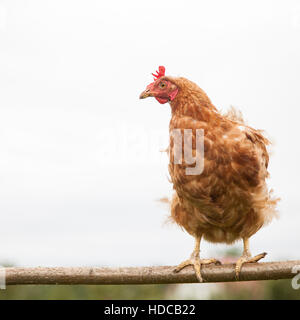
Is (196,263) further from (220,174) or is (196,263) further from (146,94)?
(146,94)

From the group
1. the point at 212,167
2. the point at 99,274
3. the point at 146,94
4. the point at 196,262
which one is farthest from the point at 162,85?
the point at 99,274

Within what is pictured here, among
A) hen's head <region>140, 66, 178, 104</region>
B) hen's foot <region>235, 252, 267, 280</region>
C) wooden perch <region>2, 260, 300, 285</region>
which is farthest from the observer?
hen's head <region>140, 66, 178, 104</region>

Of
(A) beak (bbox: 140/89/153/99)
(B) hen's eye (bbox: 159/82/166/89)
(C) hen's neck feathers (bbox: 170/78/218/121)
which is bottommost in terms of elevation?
(C) hen's neck feathers (bbox: 170/78/218/121)

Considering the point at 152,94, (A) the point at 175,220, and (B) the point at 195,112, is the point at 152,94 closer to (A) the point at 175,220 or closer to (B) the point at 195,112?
(B) the point at 195,112

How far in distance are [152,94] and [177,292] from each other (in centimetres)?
2356

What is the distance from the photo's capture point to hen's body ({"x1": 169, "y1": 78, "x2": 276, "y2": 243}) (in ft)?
12.1

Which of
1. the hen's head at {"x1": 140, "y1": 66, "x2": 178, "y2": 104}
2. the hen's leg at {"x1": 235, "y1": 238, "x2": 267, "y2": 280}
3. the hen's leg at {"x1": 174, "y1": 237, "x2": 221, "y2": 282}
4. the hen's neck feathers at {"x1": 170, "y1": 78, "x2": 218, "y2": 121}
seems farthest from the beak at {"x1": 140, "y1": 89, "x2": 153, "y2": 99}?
the hen's leg at {"x1": 235, "y1": 238, "x2": 267, "y2": 280}

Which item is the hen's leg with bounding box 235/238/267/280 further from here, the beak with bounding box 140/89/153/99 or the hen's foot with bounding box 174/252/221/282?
the beak with bounding box 140/89/153/99

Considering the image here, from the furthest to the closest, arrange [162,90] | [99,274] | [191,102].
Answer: [162,90]
[191,102]
[99,274]

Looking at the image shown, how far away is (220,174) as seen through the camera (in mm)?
3672

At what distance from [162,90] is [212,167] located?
0.75 metres

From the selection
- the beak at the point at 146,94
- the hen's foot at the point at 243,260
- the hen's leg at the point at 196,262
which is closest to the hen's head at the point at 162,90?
the beak at the point at 146,94
